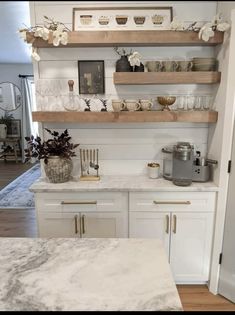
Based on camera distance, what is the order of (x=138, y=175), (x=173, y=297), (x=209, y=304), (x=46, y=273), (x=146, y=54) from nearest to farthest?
(x=173, y=297)
(x=46, y=273)
(x=209, y=304)
(x=146, y=54)
(x=138, y=175)

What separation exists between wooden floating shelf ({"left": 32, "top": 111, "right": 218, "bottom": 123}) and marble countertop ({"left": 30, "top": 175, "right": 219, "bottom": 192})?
55cm

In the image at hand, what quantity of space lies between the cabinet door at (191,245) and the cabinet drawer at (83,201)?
0.49 metres

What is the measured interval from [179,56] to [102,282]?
2110mm

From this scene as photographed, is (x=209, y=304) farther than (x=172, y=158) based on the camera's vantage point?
No

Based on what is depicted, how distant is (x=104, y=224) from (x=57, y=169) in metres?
0.64

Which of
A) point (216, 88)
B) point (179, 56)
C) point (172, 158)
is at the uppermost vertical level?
point (179, 56)

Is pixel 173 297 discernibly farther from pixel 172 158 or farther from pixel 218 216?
pixel 172 158

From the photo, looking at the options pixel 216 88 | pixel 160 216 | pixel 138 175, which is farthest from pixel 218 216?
pixel 216 88

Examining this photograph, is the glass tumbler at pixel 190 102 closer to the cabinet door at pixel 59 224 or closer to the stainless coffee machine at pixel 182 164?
the stainless coffee machine at pixel 182 164

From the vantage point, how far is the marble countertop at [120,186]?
7.34ft

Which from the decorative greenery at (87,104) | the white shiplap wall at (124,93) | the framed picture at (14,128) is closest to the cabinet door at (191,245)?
the white shiplap wall at (124,93)

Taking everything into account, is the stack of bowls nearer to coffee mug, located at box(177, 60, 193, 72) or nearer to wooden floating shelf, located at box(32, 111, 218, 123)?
coffee mug, located at box(177, 60, 193, 72)

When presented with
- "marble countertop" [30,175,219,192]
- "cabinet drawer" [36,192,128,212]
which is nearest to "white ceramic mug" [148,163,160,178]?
"marble countertop" [30,175,219,192]

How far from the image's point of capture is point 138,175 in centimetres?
263
